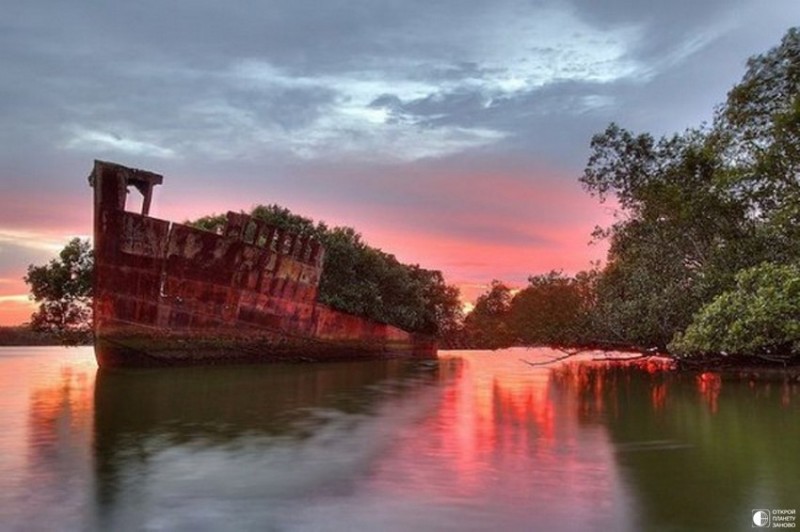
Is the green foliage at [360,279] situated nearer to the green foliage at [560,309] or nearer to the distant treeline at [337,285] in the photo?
the distant treeline at [337,285]

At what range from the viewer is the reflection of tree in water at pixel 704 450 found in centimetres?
697

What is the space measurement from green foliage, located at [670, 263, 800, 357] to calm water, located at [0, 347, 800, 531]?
4.97 ft

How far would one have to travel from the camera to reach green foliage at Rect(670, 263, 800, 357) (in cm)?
1736

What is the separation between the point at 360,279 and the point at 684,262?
24.5 metres

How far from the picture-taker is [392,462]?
9492 mm

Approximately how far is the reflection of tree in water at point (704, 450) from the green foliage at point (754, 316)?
1.46 metres

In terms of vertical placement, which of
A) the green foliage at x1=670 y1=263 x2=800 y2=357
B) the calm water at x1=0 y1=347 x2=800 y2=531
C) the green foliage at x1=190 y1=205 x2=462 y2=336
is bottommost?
the calm water at x1=0 y1=347 x2=800 y2=531

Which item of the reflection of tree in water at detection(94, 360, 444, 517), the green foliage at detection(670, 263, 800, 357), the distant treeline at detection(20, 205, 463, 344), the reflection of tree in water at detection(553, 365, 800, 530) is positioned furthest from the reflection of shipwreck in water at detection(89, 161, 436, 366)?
the green foliage at detection(670, 263, 800, 357)

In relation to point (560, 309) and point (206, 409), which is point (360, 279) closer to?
point (560, 309)

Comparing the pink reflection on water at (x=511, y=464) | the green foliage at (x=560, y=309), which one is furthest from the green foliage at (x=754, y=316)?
the green foliage at (x=560, y=309)

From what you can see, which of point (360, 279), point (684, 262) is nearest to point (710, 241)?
point (684, 262)

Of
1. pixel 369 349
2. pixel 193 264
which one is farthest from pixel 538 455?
pixel 369 349

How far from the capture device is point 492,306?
385 feet

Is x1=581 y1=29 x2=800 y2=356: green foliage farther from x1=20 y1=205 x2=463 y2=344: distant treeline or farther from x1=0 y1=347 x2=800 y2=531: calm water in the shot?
x1=20 y1=205 x2=463 y2=344: distant treeline
